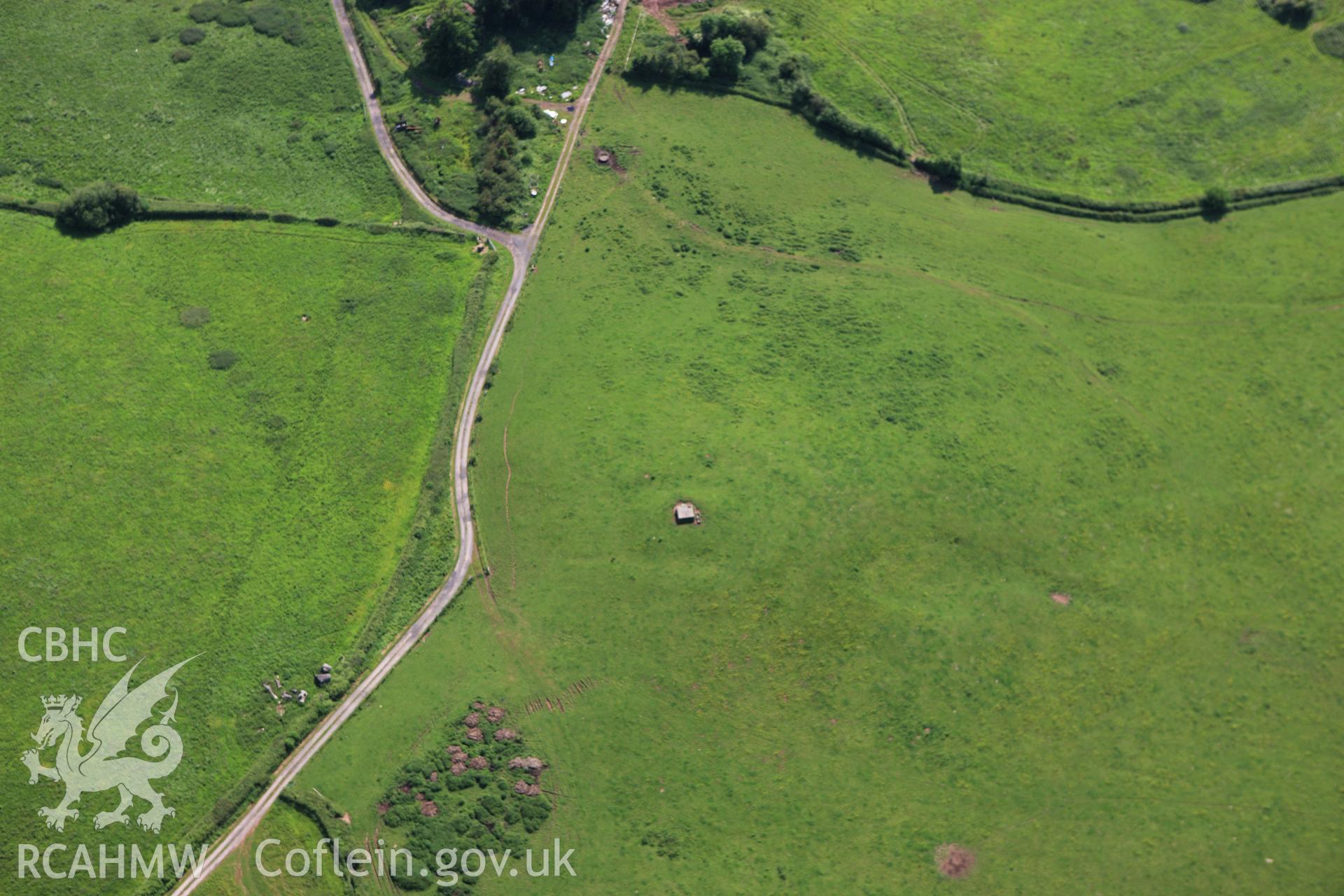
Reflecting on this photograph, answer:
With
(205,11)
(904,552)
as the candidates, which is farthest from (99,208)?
(904,552)

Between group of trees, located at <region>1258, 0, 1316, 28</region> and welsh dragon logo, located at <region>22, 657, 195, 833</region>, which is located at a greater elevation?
group of trees, located at <region>1258, 0, 1316, 28</region>

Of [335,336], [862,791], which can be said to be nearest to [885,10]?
[335,336]

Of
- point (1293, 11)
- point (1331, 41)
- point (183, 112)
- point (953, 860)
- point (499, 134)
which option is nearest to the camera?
point (953, 860)

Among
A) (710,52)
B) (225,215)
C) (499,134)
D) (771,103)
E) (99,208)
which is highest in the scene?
(710,52)

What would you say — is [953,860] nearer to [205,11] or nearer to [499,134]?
[499,134]

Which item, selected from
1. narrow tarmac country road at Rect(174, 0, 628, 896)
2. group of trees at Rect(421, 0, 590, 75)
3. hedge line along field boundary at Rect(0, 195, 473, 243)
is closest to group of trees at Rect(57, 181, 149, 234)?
hedge line along field boundary at Rect(0, 195, 473, 243)

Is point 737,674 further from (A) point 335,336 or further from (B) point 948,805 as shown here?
(A) point 335,336

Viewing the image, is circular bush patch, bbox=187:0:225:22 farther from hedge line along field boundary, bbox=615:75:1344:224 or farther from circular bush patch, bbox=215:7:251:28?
hedge line along field boundary, bbox=615:75:1344:224
